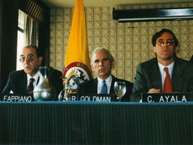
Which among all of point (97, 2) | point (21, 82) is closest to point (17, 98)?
point (21, 82)

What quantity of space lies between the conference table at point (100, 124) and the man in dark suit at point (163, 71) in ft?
4.13

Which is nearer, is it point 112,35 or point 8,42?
point 8,42

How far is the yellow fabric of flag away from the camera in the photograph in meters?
3.70

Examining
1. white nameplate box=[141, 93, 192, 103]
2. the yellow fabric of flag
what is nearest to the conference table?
white nameplate box=[141, 93, 192, 103]

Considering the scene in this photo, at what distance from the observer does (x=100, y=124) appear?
3.28 feet

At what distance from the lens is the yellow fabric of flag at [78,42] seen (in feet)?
12.1

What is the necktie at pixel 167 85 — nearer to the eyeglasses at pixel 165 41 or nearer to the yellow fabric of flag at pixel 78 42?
the eyeglasses at pixel 165 41

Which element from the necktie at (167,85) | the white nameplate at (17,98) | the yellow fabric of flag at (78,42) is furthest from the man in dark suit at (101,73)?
the yellow fabric of flag at (78,42)

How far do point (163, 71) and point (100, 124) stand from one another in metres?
1.47

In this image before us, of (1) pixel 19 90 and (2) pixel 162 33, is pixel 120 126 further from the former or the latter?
(1) pixel 19 90

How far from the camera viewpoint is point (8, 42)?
4.52 meters

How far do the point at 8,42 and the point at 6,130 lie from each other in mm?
3697

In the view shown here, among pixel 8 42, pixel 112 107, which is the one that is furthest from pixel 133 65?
pixel 112 107

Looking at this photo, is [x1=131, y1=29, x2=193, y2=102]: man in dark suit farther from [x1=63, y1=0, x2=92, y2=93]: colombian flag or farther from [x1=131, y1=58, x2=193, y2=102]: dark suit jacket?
[x1=63, y1=0, x2=92, y2=93]: colombian flag
